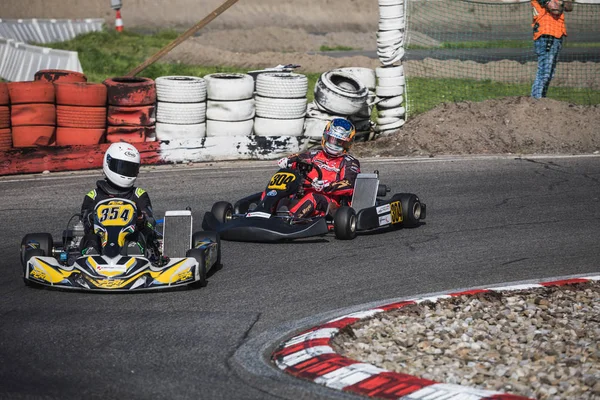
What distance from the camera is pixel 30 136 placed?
36.7 ft

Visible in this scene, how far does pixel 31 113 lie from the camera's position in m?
11.1

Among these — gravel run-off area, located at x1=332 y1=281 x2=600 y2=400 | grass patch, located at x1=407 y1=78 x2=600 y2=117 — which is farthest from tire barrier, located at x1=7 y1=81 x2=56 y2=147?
gravel run-off area, located at x1=332 y1=281 x2=600 y2=400

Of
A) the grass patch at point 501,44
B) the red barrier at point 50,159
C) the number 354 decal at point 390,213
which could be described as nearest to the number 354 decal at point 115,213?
the number 354 decal at point 390,213

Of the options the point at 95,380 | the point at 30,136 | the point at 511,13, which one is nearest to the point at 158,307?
the point at 95,380

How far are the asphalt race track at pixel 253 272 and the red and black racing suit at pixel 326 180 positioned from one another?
1.41ft

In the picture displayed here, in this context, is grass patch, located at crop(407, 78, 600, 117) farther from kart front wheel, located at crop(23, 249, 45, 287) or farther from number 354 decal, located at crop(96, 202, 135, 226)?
kart front wheel, located at crop(23, 249, 45, 287)

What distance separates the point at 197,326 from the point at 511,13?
20.6 meters

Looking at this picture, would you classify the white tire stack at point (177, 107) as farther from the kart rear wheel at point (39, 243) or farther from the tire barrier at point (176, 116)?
the kart rear wheel at point (39, 243)

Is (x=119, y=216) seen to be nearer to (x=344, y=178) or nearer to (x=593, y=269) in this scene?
(x=344, y=178)

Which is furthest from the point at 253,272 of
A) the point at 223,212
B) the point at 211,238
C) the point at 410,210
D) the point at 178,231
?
the point at 410,210

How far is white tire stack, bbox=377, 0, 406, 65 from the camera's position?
13039 millimetres

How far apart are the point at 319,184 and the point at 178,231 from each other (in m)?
2.15

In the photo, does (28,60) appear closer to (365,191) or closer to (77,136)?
(77,136)

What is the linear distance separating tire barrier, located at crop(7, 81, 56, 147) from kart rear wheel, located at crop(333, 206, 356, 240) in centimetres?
444
